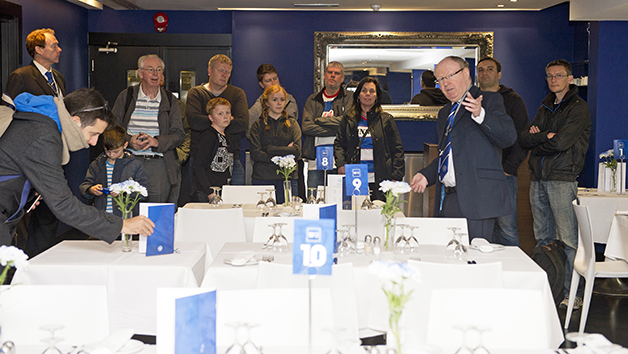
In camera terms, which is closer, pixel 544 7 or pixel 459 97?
pixel 459 97

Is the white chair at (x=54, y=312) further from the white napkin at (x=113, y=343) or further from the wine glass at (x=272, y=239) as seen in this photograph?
the wine glass at (x=272, y=239)

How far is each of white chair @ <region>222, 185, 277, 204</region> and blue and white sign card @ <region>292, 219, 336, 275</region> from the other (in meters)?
3.08

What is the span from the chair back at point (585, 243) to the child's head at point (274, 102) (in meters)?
2.83

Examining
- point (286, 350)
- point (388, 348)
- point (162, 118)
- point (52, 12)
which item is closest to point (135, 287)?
point (286, 350)

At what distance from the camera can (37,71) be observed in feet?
17.6

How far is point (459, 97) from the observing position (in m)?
3.69

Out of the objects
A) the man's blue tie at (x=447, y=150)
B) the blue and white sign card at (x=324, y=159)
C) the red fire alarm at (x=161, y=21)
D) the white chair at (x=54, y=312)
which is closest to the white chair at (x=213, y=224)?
the blue and white sign card at (x=324, y=159)

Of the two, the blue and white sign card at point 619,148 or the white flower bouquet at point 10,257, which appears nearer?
the white flower bouquet at point 10,257

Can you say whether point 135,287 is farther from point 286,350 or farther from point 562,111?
point 562,111

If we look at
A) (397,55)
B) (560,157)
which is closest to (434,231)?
(560,157)

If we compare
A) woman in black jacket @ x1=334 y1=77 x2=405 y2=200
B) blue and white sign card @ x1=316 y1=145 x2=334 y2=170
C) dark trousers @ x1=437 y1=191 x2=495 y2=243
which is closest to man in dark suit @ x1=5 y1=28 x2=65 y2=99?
blue and white sign card @ x1=316 y1=145 x2=334 y2=170

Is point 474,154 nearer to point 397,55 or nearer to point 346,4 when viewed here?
point 346,4

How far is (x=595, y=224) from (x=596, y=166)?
1.66 meters

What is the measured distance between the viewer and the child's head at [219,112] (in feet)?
18.0
